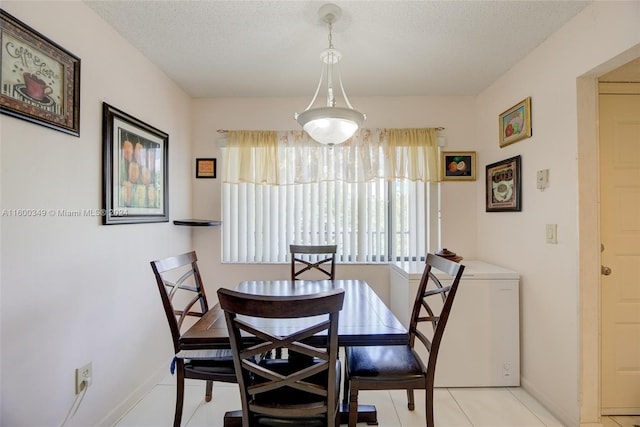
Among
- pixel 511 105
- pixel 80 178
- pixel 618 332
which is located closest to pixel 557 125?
pixel 511 105

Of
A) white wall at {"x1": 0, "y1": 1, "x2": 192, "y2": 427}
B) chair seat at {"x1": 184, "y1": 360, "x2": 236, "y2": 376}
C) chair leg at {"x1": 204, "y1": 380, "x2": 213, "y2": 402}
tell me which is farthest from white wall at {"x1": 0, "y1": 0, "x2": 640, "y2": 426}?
chair seat at {"x1": 184, "y1": 360, "x2": 236, "y2": 376}

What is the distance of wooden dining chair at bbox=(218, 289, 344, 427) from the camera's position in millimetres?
1014

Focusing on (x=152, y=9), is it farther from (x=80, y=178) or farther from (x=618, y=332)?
(x=618, y=332)

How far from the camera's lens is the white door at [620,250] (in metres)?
1.91

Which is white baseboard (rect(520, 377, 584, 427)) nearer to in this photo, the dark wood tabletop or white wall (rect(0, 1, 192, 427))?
the dark wood tabletop

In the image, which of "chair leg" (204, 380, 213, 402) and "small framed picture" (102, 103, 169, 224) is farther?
"chair leg" (204, 380, 213, 402)

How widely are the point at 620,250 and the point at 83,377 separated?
332 centimetres

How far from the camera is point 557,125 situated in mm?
1900

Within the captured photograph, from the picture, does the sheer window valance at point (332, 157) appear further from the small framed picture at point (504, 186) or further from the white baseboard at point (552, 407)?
the white baseboard at point (552, 407)

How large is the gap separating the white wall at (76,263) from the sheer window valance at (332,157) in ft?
2.76

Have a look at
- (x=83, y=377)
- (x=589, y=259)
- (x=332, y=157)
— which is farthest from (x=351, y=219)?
(x=83, y=377)

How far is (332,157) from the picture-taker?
2924 millimetres

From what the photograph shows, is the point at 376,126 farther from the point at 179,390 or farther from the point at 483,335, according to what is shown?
the point at 179,390

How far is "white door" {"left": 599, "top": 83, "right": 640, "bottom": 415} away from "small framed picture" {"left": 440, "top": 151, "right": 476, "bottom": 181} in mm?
1033
